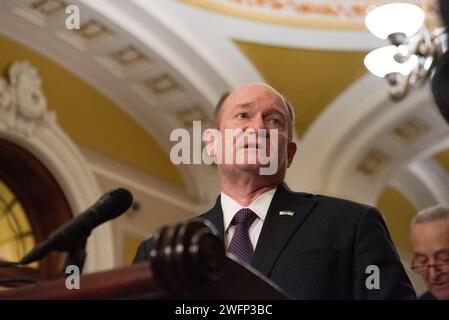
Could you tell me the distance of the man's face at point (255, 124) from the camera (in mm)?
2309

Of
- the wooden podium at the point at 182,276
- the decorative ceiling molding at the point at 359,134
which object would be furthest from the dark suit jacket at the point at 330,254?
the decorative ceiling molding at the point at 359,134

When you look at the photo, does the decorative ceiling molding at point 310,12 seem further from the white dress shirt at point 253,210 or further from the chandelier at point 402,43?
the white dress shirt at point 253,210

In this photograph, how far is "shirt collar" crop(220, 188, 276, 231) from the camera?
2271mm

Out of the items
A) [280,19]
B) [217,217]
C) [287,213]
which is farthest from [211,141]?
[280,19]

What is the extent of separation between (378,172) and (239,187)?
7892mm

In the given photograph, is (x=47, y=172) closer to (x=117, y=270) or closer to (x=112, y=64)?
(x=112, y=64)

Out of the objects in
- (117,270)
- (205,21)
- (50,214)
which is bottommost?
(117,270)

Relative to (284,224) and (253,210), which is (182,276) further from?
(253,210)

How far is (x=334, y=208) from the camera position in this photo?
2.19 metres

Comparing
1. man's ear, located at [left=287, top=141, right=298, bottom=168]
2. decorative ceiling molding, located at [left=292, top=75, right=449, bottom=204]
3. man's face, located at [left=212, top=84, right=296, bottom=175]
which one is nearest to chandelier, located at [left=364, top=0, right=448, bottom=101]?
decorative ceiling molding, located at [left=292, top=75, right=449, bottom=204]

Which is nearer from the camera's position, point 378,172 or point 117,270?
point 117,270

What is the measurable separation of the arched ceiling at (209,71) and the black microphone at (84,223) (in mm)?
5600

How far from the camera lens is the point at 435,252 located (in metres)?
2.88

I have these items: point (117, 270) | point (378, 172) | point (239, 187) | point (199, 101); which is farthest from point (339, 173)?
point (117, 270)
